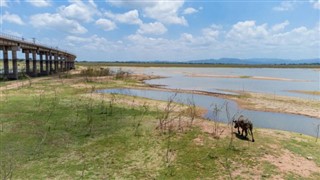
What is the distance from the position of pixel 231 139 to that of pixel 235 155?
56.0 inches

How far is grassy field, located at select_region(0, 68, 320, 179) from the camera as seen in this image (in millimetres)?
11797

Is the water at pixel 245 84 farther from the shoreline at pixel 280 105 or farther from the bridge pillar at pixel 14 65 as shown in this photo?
the bridge pillar at pixel 14 65

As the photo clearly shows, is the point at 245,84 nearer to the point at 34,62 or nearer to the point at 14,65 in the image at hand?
the point at 14,65

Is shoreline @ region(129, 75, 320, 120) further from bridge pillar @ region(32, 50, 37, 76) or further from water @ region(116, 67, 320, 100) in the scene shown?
bridge pillar @ region(32, 50, 37, 76)

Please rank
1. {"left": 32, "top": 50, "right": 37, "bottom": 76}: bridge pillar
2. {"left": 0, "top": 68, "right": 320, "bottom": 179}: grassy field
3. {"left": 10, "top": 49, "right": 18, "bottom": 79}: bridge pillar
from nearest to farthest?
1. {"left": 0, "top": 68, "right": 320, "bottom": 179}: grassy field
2. {"left": 10, "top": 49, "right": 18, "bottom": 79}: bridge pillar
3. {"left": 32, "top": 50, "right": 37, "bottom": 76}: bridge pillar

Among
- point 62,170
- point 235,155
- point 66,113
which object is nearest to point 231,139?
point 235,155

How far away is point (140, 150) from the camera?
14.2 meters

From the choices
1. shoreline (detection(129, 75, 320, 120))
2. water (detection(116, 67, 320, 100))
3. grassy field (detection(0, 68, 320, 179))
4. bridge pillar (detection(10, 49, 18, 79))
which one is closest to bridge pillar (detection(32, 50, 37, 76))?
bridge pillar (detection(10, 49, 18, 79))

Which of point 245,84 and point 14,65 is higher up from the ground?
point 14,65

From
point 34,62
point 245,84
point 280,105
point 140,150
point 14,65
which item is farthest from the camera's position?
point 34,62

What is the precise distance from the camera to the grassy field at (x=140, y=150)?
11797 mm

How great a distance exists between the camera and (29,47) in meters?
61.5

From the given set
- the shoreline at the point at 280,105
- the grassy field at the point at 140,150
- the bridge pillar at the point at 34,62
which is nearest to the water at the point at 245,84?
the shoreline at the point at 280,105

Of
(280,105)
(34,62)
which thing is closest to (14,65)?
(34,62)
